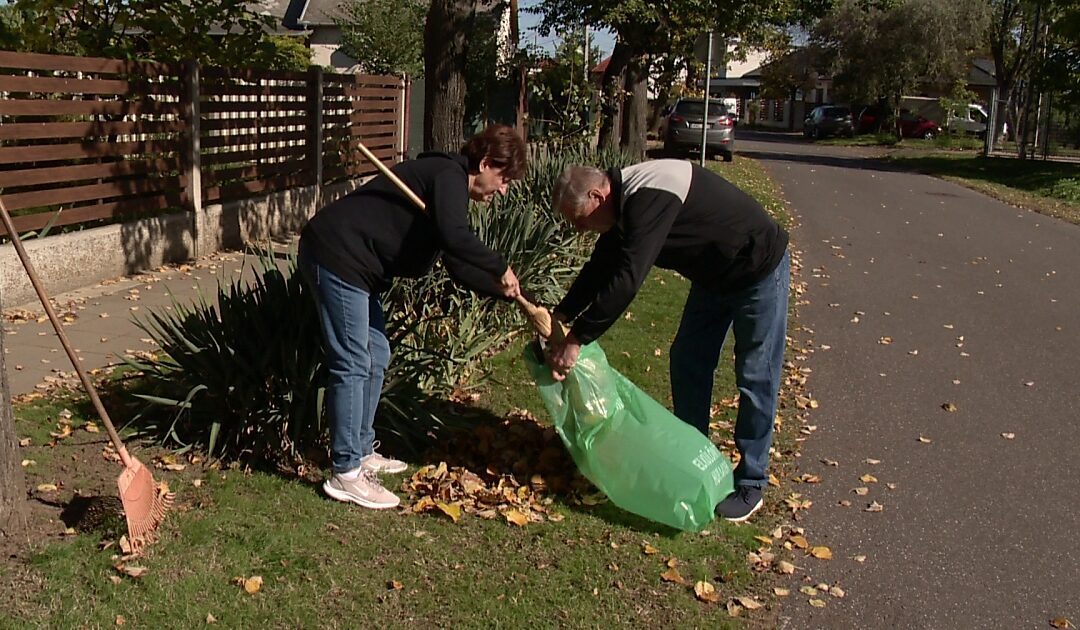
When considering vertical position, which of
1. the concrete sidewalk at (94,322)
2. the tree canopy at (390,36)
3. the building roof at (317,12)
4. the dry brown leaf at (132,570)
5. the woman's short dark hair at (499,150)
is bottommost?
the dry brown leaf at (132,570)

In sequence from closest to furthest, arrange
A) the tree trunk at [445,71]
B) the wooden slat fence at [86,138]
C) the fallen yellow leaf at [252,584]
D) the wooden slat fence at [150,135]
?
the fallen yellow leaf at [252,584]
the wooden slat fence at [86,138]
the wooden slat fence at [150,135]
the tree trunk at [445,71]

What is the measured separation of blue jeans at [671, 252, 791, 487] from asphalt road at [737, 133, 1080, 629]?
0.43m

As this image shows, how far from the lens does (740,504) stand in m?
4.59

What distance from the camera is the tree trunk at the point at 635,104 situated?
2019cm

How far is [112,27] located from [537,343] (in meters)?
8.27

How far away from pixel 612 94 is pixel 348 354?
1414 cm

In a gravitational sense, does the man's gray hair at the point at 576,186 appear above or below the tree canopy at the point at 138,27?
below

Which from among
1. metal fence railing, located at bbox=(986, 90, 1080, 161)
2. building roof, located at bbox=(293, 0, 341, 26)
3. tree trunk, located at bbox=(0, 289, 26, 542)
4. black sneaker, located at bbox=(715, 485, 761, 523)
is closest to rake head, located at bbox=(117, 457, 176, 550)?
tree trunk, located at bbox=(0, 289, 26, 542)

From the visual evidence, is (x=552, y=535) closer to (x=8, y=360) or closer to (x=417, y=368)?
(x=417, y=368)

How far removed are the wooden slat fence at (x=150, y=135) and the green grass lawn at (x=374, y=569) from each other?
354 cm

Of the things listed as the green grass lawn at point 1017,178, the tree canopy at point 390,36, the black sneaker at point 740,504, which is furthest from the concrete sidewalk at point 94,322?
the tree canopy at point 390,36

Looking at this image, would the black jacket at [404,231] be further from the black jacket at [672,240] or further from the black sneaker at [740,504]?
the black sneaker at [740,504]

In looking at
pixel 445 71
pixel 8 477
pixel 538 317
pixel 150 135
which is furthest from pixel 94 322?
pixel 538 317

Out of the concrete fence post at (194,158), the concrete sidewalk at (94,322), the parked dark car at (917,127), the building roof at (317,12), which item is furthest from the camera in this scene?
the parked dark car at (917,127)
